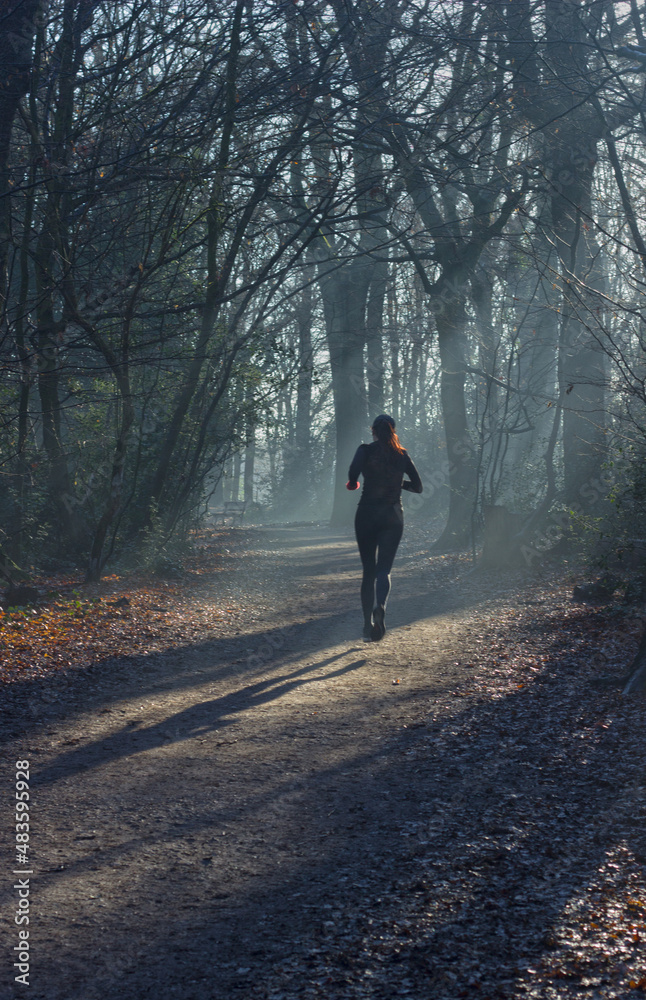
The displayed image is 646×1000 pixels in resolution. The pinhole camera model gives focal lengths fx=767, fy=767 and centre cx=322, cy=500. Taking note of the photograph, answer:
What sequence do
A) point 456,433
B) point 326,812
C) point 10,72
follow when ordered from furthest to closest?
1. point 456,433
2. point 10,72
3. point 326,812

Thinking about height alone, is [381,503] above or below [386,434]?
below

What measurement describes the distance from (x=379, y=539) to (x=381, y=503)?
0.38 m

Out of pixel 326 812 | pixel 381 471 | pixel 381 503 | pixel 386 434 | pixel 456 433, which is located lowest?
pixel 326 812

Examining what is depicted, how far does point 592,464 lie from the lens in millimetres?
13805

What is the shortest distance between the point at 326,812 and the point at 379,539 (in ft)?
13.9

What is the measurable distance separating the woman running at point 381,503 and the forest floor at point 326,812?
77cm

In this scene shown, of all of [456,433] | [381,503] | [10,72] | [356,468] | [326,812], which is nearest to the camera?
[326,812]

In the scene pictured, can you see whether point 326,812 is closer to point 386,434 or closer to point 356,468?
point 356,468

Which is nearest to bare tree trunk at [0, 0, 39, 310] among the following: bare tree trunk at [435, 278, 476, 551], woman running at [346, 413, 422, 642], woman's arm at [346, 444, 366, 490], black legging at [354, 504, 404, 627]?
woman's arm at [346, 444, 366, 490]

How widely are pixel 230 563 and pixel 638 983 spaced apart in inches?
527

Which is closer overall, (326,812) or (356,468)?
(326,812)

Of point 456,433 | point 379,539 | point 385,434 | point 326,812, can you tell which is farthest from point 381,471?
point 456,433

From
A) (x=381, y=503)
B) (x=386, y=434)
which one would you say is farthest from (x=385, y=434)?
(x=381, y=503)

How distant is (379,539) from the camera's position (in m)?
8.10
